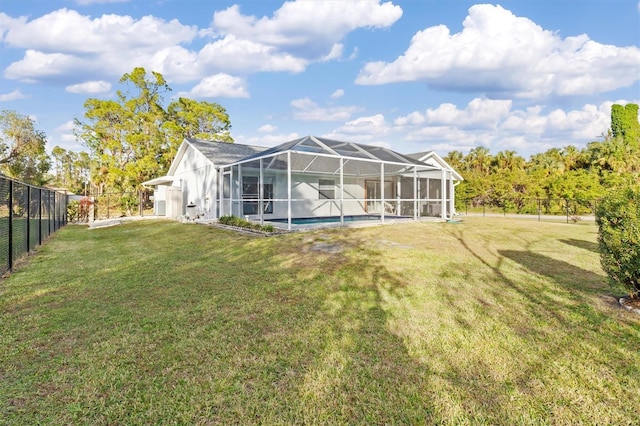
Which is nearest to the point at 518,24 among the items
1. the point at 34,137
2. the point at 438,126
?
the point at 438,126

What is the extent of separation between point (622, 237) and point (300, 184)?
46.5 ft

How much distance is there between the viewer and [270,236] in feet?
30.9

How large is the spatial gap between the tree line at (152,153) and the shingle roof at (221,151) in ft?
28.1

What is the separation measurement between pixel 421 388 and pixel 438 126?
26.3m

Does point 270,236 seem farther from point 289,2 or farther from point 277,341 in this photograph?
point 289,2

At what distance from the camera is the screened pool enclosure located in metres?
13.0

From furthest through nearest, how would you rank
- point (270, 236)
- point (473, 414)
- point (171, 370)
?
1. point (270, 236)
2. point (171, 370)
3. point (473, 414)

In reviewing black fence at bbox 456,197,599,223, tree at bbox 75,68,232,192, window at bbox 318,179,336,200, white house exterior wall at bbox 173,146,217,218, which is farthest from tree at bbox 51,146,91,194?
black fence at bbox 456,197,599,223

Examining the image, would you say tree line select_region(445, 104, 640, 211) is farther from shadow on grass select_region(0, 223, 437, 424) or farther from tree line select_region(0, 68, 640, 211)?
shadow on grass select_region(0, 223, 437, 424)

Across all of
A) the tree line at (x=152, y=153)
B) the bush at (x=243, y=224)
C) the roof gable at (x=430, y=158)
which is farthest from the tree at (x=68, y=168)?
the roof gable at (x=430, y=158)

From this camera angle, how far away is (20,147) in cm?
2316

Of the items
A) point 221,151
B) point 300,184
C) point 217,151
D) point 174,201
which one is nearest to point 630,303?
point 300,184

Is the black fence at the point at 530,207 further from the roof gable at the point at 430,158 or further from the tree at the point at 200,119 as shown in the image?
the tree at the point at 200,119

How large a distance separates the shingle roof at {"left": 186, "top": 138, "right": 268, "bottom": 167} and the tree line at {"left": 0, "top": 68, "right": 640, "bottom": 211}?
28.1ft
